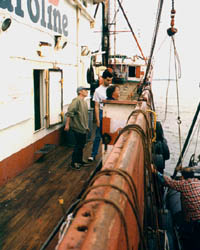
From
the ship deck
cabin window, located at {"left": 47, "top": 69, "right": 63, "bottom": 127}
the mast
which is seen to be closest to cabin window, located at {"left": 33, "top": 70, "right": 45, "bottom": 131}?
cabin window, located at {"left": 47, "top": 69, "right": 63, "bottom": 127}

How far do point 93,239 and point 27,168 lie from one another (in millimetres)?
5706

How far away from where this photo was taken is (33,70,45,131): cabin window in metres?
7.31

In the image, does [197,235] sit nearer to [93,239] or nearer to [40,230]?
[40,230]

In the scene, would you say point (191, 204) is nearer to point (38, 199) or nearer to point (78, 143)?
point (38, 199)

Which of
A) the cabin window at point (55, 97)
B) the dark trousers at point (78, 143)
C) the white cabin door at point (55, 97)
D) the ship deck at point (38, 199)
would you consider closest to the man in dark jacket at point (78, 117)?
the dark trousers at point (78, 143)

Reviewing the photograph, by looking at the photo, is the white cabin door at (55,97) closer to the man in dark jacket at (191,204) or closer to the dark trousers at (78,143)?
the dark trousers at (78,143)

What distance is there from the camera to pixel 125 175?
55.6 inches

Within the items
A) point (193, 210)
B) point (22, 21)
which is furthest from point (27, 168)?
point (193, 210)

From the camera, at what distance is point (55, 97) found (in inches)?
308

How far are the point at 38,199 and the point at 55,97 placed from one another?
11.9 ft

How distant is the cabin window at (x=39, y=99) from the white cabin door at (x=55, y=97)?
0.23m

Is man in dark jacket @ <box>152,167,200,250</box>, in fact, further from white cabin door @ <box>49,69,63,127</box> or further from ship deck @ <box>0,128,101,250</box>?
white cabin door @ <box>49,69,63,127</box>

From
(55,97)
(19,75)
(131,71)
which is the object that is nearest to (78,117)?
(19,75)

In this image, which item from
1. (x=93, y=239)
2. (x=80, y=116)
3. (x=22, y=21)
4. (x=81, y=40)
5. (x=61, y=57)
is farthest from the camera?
(x=81, y=40)
